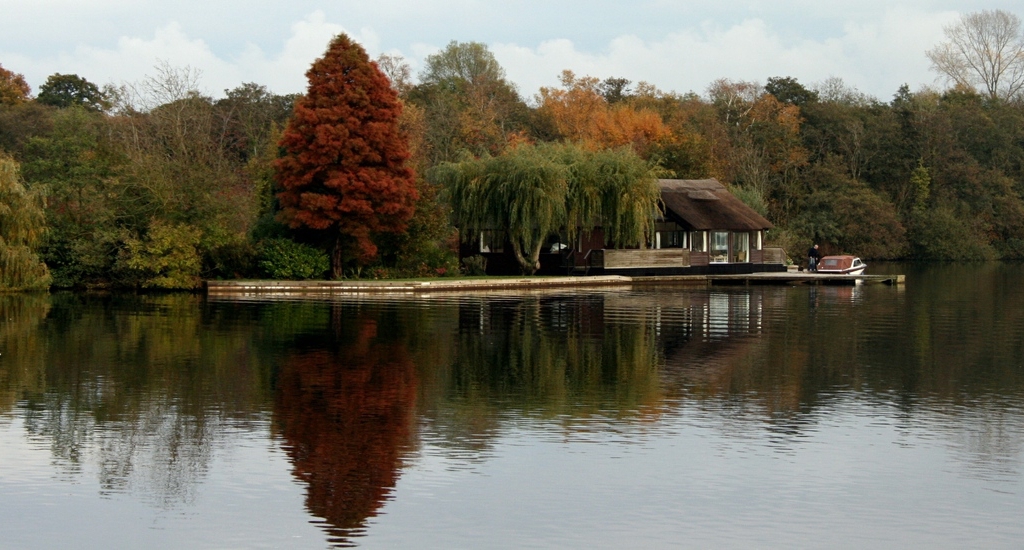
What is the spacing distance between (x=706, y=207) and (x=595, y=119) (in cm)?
2476

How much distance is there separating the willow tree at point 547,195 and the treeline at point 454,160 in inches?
58.6

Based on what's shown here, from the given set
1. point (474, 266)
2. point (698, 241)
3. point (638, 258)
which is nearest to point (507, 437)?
point (474, 266)

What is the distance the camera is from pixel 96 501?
42.5ft

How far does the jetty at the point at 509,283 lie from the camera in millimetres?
45938

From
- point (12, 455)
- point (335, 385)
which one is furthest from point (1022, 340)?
point (12, 455)

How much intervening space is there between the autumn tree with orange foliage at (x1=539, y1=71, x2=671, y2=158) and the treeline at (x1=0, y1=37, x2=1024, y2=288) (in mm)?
163

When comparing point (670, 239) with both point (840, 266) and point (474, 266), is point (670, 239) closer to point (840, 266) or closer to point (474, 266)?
point (840, 266)

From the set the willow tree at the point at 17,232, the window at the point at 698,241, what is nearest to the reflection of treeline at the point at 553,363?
the willow tree at the point at 17,232

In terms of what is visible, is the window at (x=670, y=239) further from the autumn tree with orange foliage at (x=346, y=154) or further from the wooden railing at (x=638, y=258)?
the autumn tree with orange foliage at (x=346, y=154)

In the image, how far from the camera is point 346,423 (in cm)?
1728

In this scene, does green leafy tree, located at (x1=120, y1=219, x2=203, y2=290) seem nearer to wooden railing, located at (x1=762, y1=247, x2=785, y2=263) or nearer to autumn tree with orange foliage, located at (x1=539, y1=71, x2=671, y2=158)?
wooden railing, located at (x1=762, y1=247, x2=785, y2=263)

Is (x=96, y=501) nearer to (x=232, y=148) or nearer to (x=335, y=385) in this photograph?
(x=335, y=385)

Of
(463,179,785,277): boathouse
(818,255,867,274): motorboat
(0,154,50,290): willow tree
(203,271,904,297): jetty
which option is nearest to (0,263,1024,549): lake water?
(0,154,50,290): willow tree

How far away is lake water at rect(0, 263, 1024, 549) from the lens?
1214cm
